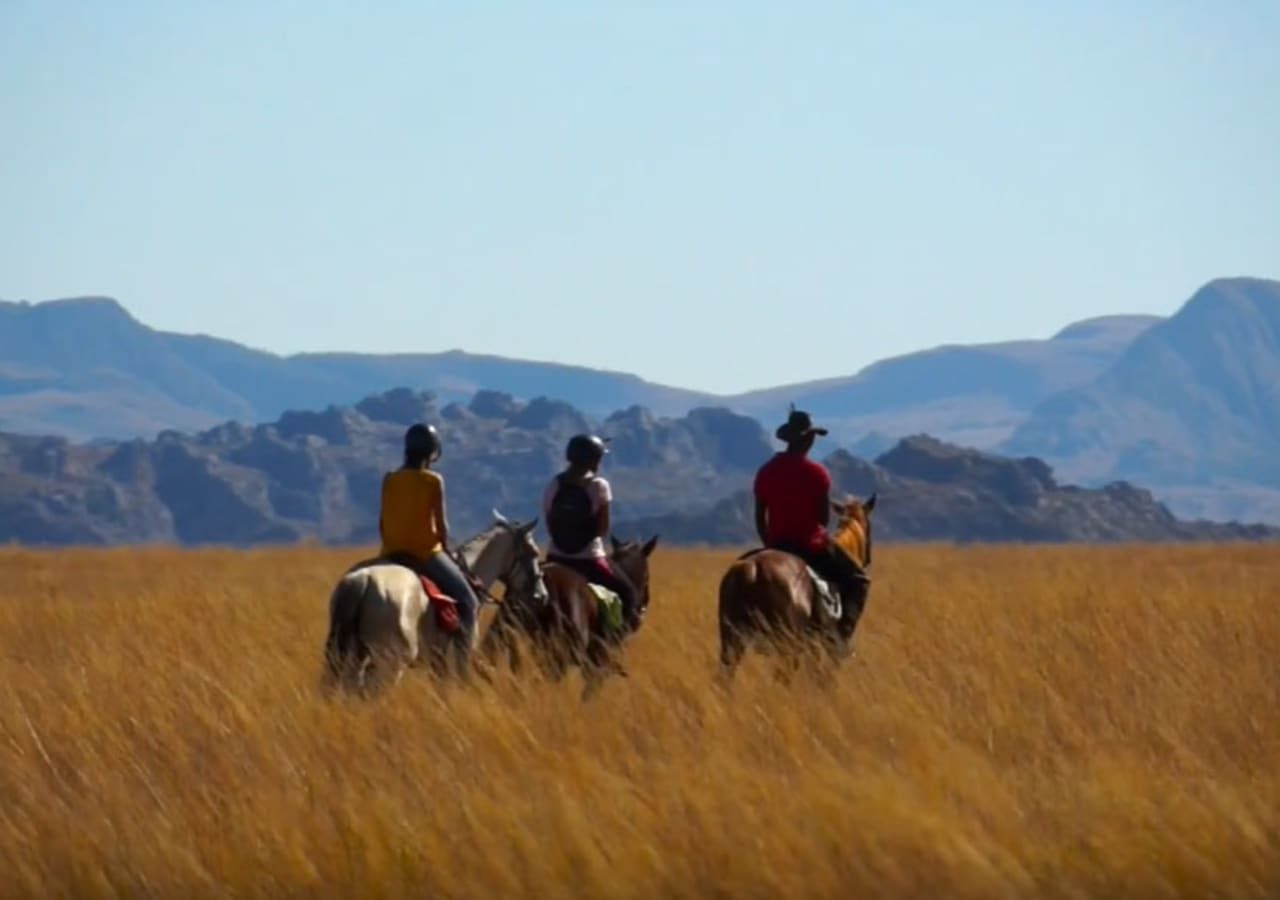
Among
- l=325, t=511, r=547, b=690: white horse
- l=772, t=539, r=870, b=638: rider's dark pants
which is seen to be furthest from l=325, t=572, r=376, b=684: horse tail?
l=772, t=539, r=870, b=638: rider's dark pants

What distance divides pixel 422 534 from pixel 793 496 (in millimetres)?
2603

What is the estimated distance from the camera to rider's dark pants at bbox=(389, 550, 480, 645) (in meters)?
14.8

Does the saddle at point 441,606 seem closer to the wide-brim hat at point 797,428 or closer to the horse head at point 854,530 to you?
the wide-brim hat at point 797,428

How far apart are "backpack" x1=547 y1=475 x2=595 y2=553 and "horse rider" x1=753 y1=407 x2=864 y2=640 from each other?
1158 millimetres

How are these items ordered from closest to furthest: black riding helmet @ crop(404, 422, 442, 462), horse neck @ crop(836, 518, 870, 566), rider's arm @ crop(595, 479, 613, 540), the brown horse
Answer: black riding helmet @ crop(404, 422, 442, 462), the brown horse, rider's arm @ crop(595, 479, 613, 540), horse neck @ crop(836, 518, 870, 566)

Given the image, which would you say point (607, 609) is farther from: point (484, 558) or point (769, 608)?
point (769, 608)

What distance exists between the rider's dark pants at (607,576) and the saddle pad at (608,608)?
0.09 m

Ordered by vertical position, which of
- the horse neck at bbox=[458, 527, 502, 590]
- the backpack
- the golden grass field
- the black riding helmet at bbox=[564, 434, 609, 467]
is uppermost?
the black riding helmet at bbox=[564, 434, 609, 467]

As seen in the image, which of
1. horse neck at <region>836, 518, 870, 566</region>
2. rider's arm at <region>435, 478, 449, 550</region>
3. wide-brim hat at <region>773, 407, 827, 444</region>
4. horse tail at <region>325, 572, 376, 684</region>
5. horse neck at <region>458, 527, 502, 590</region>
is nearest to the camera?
horse tail at <region>325, 572, 376, 684</region>

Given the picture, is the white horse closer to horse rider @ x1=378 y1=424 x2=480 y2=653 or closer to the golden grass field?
horse rider @ x1=378 y1=424 x2=480 y2=653

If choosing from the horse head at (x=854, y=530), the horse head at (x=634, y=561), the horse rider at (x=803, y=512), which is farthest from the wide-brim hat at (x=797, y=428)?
the horse head at (x=634, y=561)

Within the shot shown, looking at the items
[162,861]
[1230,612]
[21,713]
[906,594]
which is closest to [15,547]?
[906,594]

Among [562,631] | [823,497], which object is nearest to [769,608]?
[823,497]

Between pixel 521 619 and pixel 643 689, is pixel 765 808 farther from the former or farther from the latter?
pixel 521 619
